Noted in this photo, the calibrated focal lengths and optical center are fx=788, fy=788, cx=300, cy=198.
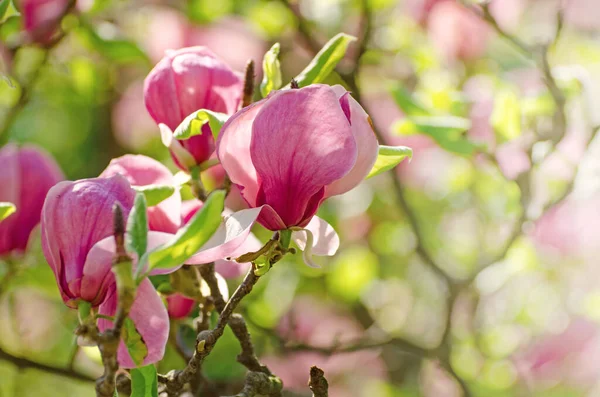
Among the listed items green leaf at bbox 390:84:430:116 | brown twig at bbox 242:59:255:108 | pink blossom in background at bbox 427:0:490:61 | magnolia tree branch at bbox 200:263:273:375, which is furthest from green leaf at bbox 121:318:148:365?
pink blossom in background at bbox 427:0:490:61

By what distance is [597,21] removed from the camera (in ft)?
5.36

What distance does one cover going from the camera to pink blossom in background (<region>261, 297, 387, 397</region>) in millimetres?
→ 1375

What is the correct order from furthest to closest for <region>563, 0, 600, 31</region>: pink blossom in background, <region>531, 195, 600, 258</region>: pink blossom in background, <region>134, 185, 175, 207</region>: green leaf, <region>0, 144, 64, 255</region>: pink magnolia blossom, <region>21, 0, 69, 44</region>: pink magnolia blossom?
<region>563, 0, 600, 31</region>: pink blossom in background, <region>531, 195, 600, 258</region>: pink blossom in background, <region>21, 0, 69, 44</region>: pink magnolia blossom, <region>0, 144, 64, 255</region>: pink magnolia blossom, <region>134, 185, 175, 207</region>: green leaf

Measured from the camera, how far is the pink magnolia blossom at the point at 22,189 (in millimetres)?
806

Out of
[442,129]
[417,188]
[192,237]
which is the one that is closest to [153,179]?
[192,237]

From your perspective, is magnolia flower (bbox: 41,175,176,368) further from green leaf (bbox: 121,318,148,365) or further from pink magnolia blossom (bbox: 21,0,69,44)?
pink magnolia blossom (bbox: 21,0,69,44)

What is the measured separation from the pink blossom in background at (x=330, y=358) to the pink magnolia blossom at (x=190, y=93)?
2.46 ft

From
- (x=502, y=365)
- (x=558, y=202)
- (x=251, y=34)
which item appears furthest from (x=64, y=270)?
(x=251, y=34)

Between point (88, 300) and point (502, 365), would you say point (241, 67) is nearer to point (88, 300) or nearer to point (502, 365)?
point (502, 365)

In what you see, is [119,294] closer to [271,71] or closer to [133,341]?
[133,341]

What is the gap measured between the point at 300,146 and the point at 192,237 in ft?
0.31

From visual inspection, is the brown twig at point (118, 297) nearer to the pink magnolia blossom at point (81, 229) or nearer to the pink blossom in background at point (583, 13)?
the pink magnolia blossom at point (81, 229)

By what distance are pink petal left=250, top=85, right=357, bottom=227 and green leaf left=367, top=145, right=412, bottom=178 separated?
6 centimetres

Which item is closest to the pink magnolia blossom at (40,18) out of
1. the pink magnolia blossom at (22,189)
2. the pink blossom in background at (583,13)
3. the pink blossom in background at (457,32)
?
the pink magnolia blossom at (22,189)
